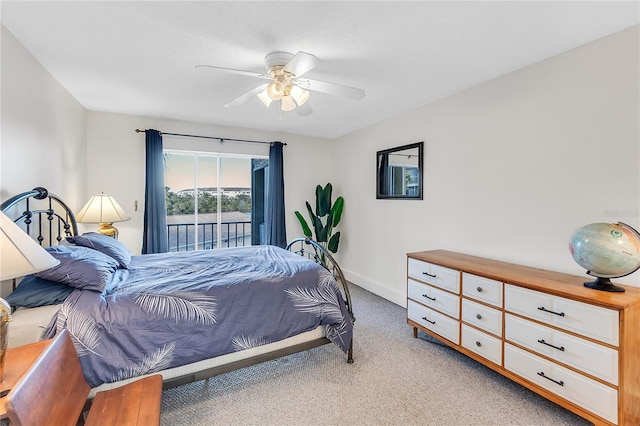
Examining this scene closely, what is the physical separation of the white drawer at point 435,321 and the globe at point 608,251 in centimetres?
103

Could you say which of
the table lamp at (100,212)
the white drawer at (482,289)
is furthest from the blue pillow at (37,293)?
the white drawer at (482,289)

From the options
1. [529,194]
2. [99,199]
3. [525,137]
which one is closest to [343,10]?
[525,137]

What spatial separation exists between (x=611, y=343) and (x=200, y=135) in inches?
180

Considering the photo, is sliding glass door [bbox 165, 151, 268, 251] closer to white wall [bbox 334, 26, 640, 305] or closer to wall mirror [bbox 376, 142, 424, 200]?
wall mirror [bbox 376, 142, 424, 200]

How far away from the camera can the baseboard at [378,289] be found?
368 cm

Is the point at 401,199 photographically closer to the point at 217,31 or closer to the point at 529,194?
the point at 529,194

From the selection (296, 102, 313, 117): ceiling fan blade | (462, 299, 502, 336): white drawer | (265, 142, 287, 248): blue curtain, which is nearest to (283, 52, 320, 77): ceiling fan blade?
(296, 102, 313, 117): ceiling fan blade

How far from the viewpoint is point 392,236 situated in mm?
3867

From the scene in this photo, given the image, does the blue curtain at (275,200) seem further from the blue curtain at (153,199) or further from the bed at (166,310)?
the bed at (166,310)

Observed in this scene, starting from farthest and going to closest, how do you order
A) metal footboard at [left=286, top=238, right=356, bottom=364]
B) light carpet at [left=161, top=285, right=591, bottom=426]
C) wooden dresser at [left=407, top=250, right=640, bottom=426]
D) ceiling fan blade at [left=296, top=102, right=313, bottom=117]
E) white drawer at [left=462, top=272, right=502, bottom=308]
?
ceiling fan blade at [left=296, top=102, right=313, bottom=117], metal footboard at [left=286, top=238, right=356, bottom=364], white drawer at [left=462, top=272, right=502, bottom=308], light carpet at [left=161, top=285, right=591, bottom=426], wooden dresser at [left=407, top=250, right=640, bottom=426]

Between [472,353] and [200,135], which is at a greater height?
[200,135]

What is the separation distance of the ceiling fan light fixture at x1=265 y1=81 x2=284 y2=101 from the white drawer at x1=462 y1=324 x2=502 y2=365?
2.38 m

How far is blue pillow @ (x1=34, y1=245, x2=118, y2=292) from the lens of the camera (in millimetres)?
1724

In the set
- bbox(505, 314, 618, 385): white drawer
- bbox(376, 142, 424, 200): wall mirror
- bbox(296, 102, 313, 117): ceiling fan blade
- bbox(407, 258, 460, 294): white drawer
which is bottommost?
bbox(505, 314, 618, 385): white drawer
